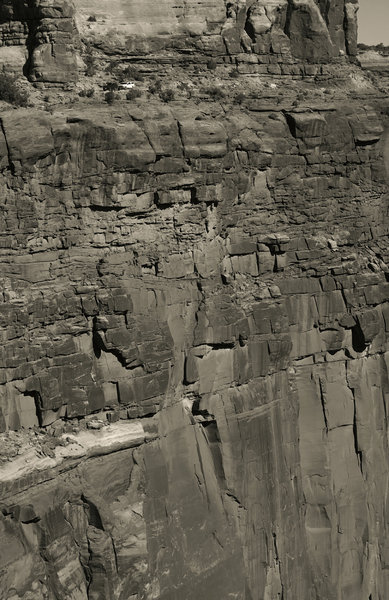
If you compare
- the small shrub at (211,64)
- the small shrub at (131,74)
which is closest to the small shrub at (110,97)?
the small shrub at (131,74)

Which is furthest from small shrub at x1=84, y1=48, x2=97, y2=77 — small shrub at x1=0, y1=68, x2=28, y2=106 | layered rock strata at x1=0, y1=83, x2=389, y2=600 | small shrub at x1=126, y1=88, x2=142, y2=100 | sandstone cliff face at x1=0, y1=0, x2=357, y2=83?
small shrub at x1=0, y1=68, x2=28, y2=106

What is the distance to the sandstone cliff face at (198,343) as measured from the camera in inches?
1156

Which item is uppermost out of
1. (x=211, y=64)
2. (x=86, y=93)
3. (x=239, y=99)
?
(x=211, y=64)

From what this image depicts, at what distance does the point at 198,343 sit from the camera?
1282 inches

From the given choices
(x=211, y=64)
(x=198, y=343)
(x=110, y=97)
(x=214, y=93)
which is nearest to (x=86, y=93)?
(x=110, y=97)

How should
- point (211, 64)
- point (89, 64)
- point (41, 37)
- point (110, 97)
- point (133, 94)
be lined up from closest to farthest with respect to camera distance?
point (110, 97) < point (41, 37) < point (133, 94) < point (89, 64) < point (211, 64)

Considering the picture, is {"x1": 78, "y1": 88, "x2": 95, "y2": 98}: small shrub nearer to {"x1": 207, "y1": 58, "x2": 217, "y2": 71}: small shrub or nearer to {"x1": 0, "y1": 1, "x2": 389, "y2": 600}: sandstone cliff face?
{"x1": 0, "y1": 1, "x2": 389, "y2": 600}: sandstone cliff face

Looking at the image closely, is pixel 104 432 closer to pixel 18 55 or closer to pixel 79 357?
pixel 79 357

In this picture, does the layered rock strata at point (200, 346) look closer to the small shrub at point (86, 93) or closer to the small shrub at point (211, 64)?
the small shrub at point (86, 93)

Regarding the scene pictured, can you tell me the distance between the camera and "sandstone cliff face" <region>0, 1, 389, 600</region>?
29.4 meters

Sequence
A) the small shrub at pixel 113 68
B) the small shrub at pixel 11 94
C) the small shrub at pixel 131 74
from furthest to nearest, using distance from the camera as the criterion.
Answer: the small shrub at pixel 131 74 → the small shrub at pixel 113 68 → the small shrub at pixel 11 94

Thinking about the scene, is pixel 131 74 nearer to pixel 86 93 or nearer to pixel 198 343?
pixel 86 93

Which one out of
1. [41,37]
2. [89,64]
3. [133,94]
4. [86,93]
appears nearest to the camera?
[41,37]

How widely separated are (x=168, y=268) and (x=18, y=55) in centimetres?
776
